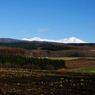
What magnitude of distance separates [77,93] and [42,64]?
54.8 meters

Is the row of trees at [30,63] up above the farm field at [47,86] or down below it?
below

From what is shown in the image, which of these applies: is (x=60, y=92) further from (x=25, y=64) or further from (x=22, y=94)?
(x=25, y=64)

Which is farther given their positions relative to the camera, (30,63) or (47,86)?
(30,63)

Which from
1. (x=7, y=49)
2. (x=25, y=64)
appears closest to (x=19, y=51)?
(x=7, y=49)

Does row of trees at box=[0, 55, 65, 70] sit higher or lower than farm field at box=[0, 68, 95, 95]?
lower

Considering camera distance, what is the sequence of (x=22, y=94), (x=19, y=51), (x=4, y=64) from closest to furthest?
(x=22, y=94) → (x=4, y=64) → (x=19, y=51)

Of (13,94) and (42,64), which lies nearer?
(13,94)

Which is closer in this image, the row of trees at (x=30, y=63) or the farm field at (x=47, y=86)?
the farm field at (x=47, y=86)

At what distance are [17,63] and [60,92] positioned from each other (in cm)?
5680

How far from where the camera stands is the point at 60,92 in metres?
19.9

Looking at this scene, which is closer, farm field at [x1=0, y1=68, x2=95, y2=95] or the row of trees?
farm field at [x1=0, y1=68, x2=95, y2=95]

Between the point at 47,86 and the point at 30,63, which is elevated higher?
the point at 47,86

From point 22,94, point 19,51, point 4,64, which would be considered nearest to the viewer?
point 22,94

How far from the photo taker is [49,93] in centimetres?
1942
